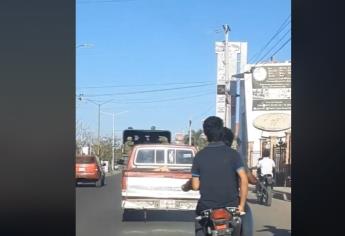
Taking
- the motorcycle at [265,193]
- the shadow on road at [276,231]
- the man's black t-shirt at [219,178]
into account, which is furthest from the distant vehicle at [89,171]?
the man's black t-shirt at [219,178]

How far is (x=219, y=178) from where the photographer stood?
215 inches

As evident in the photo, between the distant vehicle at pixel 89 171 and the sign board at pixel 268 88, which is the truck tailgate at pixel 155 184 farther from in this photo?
the distant vehicle at pixel 89 171

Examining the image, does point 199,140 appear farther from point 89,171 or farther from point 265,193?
point 89,171

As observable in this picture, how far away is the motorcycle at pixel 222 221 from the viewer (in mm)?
5230

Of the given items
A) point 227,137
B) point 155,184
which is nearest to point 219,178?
point 227,137

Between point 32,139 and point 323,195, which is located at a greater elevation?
point 32,139

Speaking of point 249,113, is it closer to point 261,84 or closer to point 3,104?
point 261,84

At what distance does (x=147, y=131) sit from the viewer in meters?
19.7

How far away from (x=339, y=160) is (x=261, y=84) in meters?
19.8

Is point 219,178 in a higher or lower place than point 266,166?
higher

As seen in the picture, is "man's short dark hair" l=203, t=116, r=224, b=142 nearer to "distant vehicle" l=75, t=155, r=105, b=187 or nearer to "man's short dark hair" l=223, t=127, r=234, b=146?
"man's short dark hair" l=223, t=127, r=234, b=146

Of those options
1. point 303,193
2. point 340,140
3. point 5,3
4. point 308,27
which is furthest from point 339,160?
point 5,3

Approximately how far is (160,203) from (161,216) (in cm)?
140

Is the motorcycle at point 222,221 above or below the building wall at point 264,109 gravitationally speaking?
below
